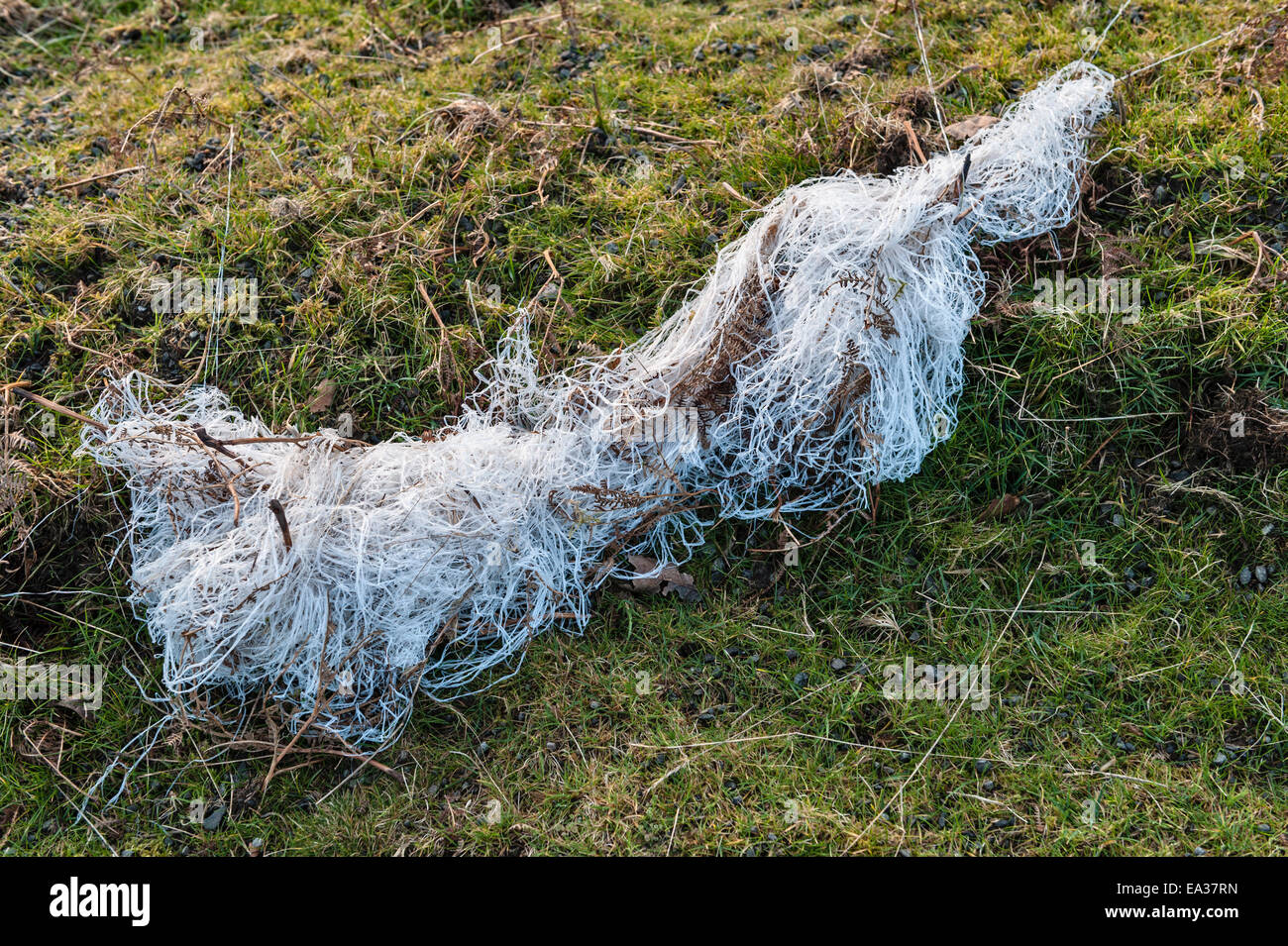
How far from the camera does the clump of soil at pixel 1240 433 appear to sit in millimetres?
3275

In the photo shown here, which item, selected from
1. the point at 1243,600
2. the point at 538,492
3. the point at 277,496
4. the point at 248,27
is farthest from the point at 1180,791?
the point at 248,27

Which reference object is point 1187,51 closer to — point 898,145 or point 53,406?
point 898,145

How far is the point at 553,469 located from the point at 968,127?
7.72 feet

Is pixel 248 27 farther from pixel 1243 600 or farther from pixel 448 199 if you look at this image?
pixel 1243 600

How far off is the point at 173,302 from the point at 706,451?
7.81 ft

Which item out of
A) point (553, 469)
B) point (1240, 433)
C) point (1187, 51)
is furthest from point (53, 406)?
point (1187, 51)

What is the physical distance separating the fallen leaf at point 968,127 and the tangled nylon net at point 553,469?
38 cm

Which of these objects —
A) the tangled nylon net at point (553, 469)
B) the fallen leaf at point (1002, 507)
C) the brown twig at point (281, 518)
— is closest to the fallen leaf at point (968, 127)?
the tangled nylon net at point (553, 469)

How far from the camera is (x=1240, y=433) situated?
329 centimetres

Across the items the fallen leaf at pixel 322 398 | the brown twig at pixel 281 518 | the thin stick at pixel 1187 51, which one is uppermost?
the thin stick at pixel 1187 51

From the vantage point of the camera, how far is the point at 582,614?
3.34 metres

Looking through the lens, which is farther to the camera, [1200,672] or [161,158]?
[161,158]

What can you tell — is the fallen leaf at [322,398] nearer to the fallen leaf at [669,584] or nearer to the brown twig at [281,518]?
the brown twig at [281,518]

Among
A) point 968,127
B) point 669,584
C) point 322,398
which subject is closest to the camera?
point 669,584
